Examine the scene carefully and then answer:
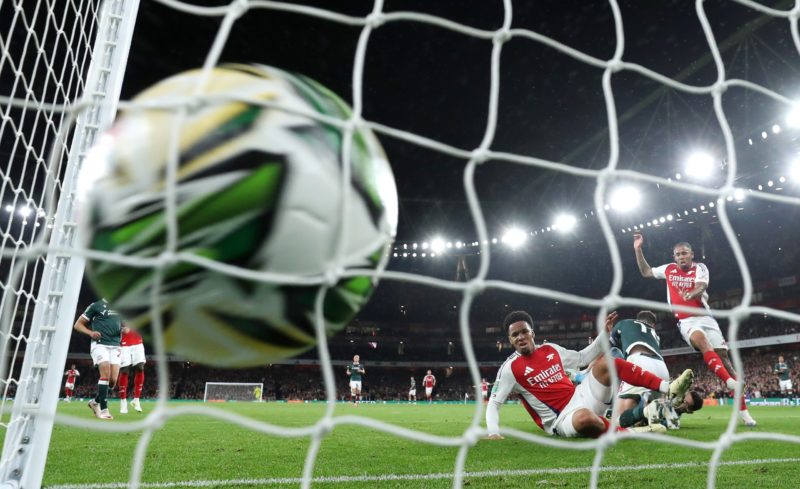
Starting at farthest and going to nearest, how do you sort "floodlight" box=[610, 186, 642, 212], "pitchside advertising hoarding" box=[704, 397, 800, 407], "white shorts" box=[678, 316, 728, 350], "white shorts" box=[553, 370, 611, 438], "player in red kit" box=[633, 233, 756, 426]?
"floodlight" box=[610, 186, 642, 212] → "pitchside advertising hoarding" box=[704, 397, 800, 407] → "white shorts" box=[678, 316, 728, 350] → "player in red kit" box=[633, 233, 756, 426] → "white shorts" box=[553, 370, 611, 438]

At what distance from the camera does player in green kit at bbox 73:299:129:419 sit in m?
6.69

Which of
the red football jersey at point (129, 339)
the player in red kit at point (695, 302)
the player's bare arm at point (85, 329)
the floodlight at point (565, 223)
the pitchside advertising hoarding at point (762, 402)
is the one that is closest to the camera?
the player in red kit at point (695, 302)

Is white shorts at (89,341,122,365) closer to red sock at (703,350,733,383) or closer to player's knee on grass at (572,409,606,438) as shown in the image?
player's knee on grass at (572,409,606,438)

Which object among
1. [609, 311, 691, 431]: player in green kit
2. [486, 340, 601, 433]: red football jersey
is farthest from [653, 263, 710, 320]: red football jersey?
[486, 340, 601, 433]: red football jersey

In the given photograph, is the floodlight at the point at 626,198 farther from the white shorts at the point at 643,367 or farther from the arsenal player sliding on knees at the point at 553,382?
the arsenal player sliding on knees at the point at 553,382

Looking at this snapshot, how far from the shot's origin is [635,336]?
18.5 feet

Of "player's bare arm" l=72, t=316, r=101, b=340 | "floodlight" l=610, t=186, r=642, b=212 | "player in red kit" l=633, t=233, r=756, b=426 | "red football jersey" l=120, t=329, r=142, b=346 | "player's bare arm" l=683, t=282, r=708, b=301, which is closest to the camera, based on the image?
"player's bare arm" l=683, t=282, r=708, b=301

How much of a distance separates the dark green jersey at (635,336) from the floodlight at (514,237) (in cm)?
2532

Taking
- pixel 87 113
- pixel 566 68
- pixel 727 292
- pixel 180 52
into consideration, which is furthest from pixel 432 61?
pixel 727 292

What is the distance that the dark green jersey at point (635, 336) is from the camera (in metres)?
5.58

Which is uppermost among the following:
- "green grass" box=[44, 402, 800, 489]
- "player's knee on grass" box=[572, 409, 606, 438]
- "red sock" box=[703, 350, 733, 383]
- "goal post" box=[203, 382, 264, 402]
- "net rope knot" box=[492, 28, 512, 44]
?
"net rope knot" box=[492, 28, 512, 44]

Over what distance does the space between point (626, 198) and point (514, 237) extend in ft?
28.5

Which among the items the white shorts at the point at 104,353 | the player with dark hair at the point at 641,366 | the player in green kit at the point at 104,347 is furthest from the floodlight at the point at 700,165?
the white shorts at the point at 104,353

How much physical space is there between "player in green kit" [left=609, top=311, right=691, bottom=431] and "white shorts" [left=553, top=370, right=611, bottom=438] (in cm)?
87
